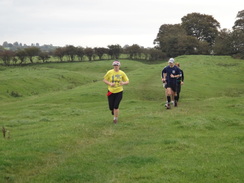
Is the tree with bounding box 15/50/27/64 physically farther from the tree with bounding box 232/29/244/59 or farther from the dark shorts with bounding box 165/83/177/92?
the dark shorts with bounding box 165/83/177/92

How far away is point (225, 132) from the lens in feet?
44.0

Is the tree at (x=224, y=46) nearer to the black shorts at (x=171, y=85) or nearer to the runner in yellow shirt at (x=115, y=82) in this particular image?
the black shorts at (x=171, y=85)

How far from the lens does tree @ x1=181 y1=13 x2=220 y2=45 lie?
11731 cm

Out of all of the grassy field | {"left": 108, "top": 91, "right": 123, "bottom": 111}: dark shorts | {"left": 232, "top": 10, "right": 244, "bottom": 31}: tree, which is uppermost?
{"left": 232, "top": 10, "right": 244, "bottom": 31}: tree

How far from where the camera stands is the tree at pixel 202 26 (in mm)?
117312

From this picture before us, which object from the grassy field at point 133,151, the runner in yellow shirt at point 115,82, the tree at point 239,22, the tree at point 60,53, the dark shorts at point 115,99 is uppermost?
the tree at point 239,22

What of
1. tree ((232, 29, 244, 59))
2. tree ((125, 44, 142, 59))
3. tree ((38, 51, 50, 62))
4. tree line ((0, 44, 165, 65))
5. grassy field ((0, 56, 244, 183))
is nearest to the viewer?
grassy field ((0, 56, 244, 183))

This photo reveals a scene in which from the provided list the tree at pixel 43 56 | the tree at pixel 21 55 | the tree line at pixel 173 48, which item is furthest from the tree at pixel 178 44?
the tree at pixel 21 55

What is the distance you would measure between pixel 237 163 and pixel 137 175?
10.4 ft

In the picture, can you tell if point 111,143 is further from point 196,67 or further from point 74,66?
point 74,66

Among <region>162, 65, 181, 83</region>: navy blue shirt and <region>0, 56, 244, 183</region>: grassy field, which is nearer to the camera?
<region>0, 56, 244, 183</region>: grassy field

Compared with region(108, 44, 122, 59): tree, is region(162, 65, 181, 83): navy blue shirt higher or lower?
lower

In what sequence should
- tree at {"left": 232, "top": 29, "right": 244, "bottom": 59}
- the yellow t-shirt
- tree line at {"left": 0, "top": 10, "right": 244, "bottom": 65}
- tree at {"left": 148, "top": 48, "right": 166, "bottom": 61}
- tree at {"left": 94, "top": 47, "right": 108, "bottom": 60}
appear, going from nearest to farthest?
the yellow t-shirt, tree at {"left": 232, "top": 29, "right": 244, "bottom": 59}, tree line at {"left": 0, "top": 10, "right": 244, "bottom": 65}, tree at {"left": 148, "top": 48, "right": 166, "bottom": 61}, tree at {"left": 94, "top": 47, "right": 108, "bottom": 60}

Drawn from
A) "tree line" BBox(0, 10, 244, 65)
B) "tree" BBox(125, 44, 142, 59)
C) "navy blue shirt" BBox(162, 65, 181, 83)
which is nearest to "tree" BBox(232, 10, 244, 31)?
"tree line" BBox(0, 10, 244, 65)
